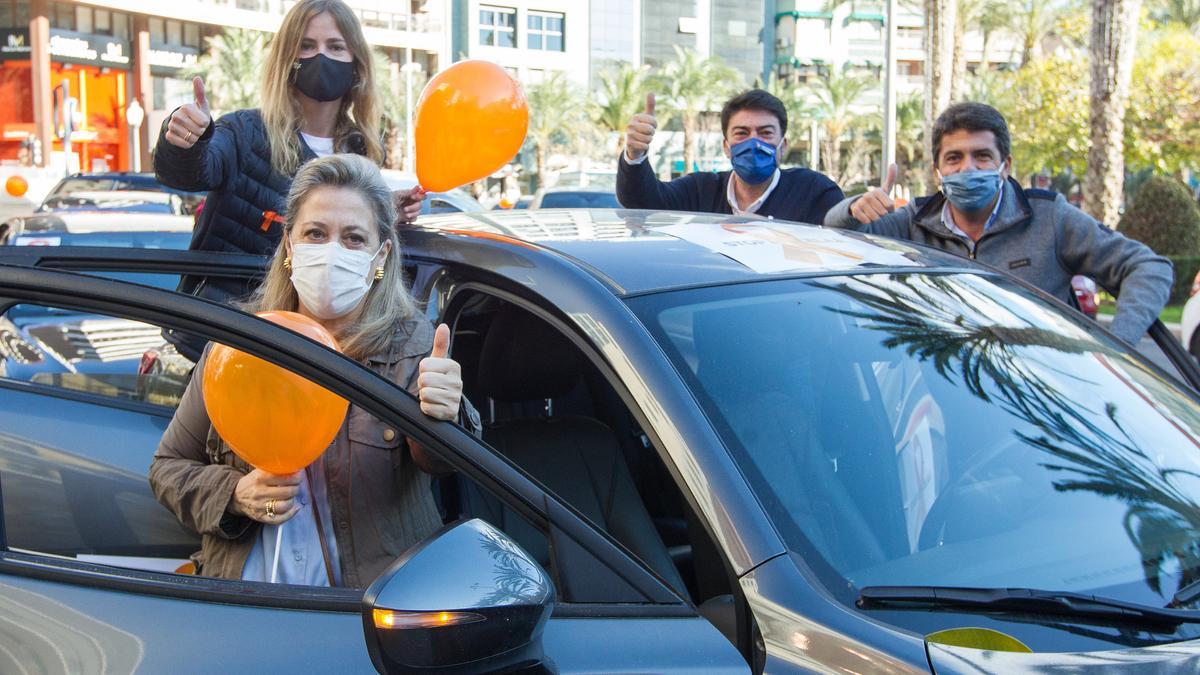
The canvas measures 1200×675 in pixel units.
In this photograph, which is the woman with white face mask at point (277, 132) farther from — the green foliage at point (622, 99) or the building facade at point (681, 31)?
the building facade at point (681, 31)

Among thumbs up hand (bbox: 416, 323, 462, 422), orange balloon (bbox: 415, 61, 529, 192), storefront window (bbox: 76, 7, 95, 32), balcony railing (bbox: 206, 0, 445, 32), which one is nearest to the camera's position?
thumbs up hand (bbox: 416, 323, 462, 422)

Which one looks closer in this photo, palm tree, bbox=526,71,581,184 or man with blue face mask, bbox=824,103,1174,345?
man with blue face mask, bbox=824,103,1174,345

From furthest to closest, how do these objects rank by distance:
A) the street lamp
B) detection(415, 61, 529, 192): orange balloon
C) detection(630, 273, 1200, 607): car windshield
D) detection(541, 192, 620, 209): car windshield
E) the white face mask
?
the street lamp < detection(541, 192, 620, 209): car windshield < detection(415, 61, 529, 192): orange balloon < the white face mask < detection(630, 273, 1200, 607): car windshield

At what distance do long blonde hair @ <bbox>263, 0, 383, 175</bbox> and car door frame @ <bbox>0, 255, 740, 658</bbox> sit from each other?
1980 millimetres

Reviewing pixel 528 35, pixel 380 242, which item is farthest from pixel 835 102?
pixel 380 242

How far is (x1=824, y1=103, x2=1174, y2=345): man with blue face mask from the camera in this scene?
149 inches

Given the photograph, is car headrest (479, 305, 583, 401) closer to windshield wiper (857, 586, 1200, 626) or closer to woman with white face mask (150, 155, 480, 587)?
woman with white face mask (150, 155, 480, 587)

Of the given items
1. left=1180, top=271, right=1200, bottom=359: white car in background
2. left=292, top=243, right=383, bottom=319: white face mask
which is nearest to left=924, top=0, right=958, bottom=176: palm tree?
left=1180, top=271, right=1200, bottom=359: white car in background

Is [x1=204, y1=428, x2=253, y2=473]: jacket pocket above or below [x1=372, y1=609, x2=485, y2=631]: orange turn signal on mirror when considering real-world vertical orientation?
below

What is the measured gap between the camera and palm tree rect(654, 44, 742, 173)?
6272 cm

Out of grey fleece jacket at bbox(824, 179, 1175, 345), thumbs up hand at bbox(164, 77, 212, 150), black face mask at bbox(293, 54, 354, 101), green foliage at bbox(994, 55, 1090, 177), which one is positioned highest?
green foliage at bbox(994, 55, 1090, 177)

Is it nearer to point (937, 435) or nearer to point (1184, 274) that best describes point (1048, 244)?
point (937, 435)

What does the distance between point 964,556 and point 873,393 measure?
15.6 inches

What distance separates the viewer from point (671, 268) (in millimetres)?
2328
